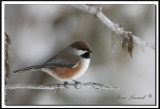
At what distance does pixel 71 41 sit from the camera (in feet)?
13.2

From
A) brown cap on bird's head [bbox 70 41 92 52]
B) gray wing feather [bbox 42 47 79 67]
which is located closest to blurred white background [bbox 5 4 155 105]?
gray wing feather [bbox 42 47 79 67]

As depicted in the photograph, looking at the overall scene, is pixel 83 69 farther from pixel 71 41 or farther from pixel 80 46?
pixel 71 41

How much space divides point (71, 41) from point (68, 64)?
84cm

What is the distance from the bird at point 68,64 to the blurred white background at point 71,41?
554 millimetres

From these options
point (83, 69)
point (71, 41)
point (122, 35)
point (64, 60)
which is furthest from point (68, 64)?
point (71, 41)

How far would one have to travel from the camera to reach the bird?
309cm

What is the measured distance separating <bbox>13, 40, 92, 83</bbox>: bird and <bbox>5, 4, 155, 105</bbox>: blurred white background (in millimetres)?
554

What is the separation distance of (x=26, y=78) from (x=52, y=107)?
1.11m

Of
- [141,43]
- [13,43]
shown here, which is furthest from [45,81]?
[141,43]

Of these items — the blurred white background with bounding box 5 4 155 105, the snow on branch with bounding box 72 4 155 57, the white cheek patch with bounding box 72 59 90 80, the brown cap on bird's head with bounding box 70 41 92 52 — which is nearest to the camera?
the snow on branch with bounding box 72 4 155 57

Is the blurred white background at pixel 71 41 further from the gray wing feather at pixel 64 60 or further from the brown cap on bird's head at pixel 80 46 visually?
the brown cap on bird's head at pixel 80 46

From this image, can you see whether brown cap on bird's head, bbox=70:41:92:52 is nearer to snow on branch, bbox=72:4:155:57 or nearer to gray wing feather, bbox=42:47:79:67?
gray wing feather, bbox=42:47:79:67

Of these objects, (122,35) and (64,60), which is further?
(64,60)

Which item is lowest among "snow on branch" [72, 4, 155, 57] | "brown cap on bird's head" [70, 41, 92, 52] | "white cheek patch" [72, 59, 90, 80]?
"white cheek patch" [72, 59, 90, 80]
